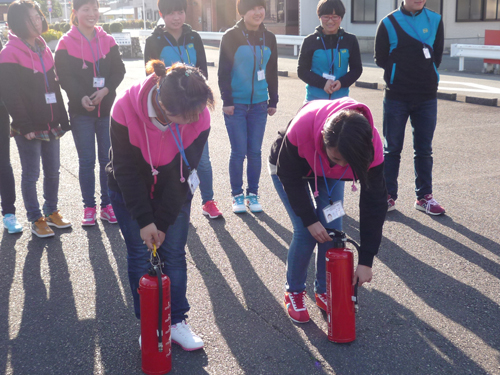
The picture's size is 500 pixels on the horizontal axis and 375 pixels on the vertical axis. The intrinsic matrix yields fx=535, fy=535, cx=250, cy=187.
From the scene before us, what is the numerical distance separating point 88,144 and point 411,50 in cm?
305

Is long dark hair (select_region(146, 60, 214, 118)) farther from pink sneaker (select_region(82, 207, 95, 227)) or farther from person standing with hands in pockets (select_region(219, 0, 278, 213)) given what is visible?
pink sneaker (select_region(82, 207, 95, 227))

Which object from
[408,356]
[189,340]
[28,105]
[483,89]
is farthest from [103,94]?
[483,89]

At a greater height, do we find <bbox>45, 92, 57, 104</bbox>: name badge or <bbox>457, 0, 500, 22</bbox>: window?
<bbox>457, 0, 500, 22</bbox>: window

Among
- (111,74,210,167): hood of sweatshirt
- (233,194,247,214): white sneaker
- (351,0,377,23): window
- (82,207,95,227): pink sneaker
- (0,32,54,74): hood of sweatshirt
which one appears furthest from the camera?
(351,0,377,23): window

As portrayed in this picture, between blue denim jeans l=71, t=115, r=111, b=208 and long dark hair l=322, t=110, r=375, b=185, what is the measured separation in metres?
2.94

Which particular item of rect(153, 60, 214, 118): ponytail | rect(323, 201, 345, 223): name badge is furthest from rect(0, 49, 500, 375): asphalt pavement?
rect(153, 60, 214, 118): ponytail

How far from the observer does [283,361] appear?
2895 millimetres

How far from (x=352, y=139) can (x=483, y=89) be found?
11.1 m

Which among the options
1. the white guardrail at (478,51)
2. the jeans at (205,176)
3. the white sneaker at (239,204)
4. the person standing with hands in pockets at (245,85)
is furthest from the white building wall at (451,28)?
the jeans at (205,176)

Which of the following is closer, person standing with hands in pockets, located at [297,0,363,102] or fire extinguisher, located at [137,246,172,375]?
fire extinguisher, located at [137,246,172,375]

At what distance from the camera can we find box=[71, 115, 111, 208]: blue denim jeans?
479 cm

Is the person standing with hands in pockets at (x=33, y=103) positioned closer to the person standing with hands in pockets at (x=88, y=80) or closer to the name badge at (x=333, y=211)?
the person standing with hands in pockets at (x=88, y=80)

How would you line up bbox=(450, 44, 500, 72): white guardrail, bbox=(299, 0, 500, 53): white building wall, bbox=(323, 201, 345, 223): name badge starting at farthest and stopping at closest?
bbox=(299, 0, 500, 53): white building wall
bbox=(450, 44, 500, 72): white guardrail
bbox=(323, 201, 345, 223): name badge

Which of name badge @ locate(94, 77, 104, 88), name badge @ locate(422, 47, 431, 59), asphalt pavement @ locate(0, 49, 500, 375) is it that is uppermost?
name badge @ locate(422, 47, 431, 59)
